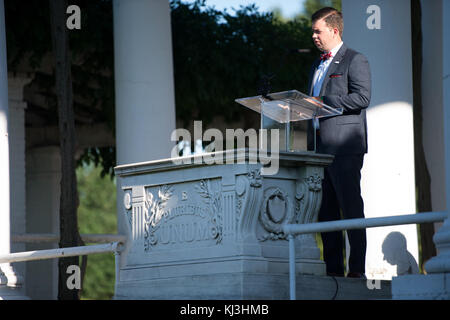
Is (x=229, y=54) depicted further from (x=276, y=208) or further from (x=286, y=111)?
(x=276, y=208)

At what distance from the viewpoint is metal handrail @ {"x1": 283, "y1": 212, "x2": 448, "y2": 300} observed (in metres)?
6.94

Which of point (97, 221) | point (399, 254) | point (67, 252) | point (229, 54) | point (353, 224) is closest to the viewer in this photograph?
point (353, 224)

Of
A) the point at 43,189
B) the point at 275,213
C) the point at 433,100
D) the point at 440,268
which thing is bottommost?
the point at 440,268

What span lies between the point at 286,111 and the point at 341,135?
79 centimetres

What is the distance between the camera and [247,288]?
7.77m

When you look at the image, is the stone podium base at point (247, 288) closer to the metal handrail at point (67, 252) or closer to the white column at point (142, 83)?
the metal handrail at point (67, 252)

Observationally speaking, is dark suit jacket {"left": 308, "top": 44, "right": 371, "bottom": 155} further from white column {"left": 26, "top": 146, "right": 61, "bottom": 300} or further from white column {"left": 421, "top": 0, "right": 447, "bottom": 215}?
white column {"left": 26, "top": 146, "right": 61, "bottom": 300}

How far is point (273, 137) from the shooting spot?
8.52 meters

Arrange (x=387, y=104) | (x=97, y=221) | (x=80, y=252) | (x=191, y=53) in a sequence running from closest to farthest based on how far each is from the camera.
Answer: (x=80, y=252)
(x=387, y=104)
(x=191, y=53)
(x=97, y=221)

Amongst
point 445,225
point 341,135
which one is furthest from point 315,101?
point 445,225

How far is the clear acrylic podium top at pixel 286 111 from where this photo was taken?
321 inches

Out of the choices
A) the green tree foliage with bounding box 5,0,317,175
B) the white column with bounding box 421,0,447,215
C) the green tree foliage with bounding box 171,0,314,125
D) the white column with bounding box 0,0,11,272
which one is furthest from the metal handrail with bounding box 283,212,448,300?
the green tree foliage with bounding box 171,0,314,125

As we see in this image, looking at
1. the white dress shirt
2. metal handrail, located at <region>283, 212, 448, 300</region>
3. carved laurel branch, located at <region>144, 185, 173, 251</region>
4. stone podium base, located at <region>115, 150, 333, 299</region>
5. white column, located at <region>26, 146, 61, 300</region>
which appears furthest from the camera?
white column, located at <region>26, 146, 61, 300</region>

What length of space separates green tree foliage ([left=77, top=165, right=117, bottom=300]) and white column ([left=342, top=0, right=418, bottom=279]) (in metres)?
34.8
